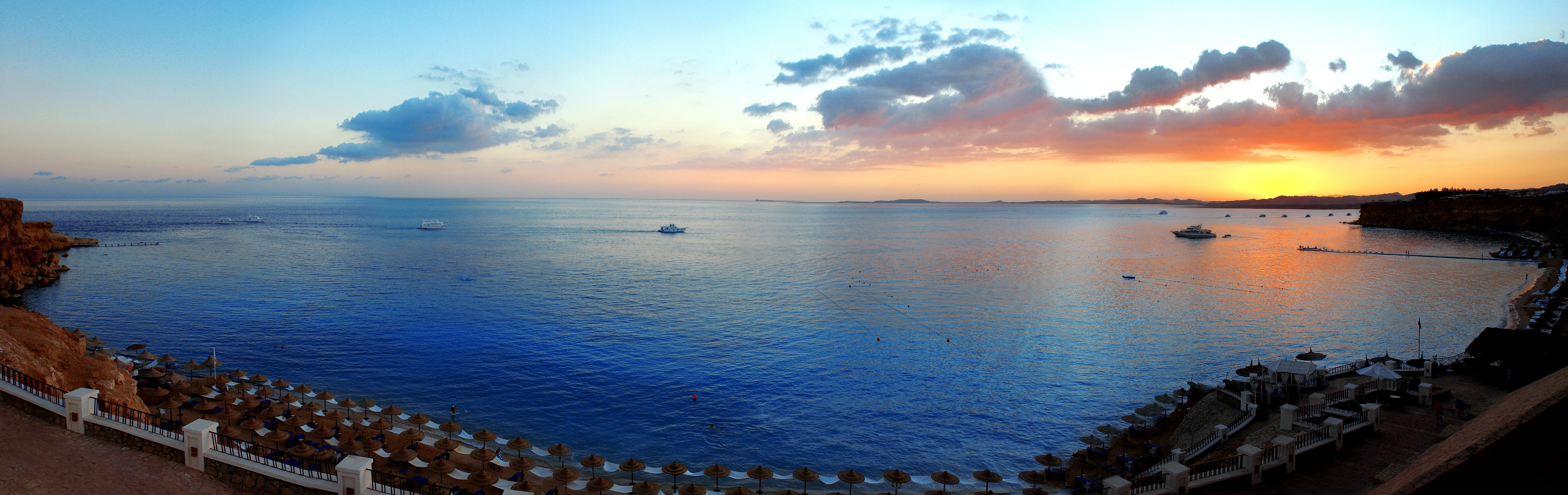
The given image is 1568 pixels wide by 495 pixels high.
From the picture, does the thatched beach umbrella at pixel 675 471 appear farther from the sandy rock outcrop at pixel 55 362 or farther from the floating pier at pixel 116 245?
the floating pier at pixel 116 245

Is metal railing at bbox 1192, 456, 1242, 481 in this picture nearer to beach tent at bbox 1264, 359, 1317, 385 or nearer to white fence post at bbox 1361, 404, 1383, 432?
white fence post at bbox 1361, 404, 1383, 432

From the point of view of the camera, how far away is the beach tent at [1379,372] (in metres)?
22.9

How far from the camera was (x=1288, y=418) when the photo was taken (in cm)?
1942

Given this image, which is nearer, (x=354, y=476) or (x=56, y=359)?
(x=354, y=476)

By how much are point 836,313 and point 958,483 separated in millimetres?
29153

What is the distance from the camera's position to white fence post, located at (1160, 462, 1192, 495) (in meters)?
15.1

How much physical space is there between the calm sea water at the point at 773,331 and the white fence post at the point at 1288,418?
664 cm

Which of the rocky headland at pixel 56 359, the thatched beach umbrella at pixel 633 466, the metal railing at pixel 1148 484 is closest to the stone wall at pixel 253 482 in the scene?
the rocky headland at pixel 56 359

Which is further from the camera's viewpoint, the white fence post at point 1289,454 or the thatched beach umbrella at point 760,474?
the thatched beach umbrella at point 760,474

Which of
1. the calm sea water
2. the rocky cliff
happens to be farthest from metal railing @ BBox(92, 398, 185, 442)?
the rocky cliff

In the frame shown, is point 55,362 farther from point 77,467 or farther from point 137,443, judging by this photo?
point 77,467

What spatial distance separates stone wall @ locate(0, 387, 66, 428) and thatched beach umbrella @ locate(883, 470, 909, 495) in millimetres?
19332

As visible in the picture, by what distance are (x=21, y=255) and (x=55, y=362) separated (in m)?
54.9

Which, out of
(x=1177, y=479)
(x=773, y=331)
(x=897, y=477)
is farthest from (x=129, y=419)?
(x=773, y=331)
